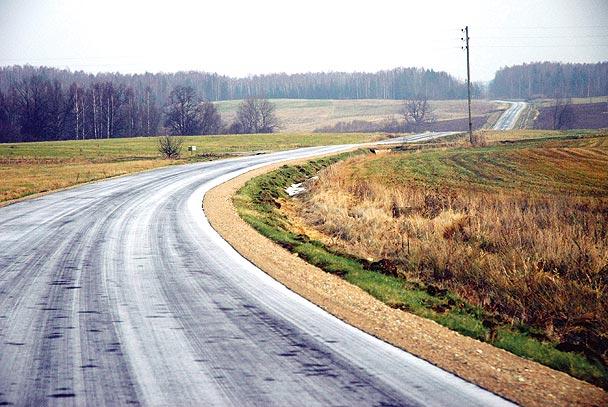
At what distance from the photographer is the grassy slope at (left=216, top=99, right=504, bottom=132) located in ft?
470

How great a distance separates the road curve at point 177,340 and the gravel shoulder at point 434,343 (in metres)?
0.28

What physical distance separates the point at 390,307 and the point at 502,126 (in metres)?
98.1

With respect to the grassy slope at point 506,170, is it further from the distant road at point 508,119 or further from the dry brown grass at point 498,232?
the distant road at point 508,119

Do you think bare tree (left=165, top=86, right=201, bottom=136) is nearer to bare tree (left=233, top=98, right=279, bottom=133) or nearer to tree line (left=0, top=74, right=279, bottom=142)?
tree line (left=0, top=74, right=279, bottom=142)

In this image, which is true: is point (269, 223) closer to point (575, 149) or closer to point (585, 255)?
point (585, 255)

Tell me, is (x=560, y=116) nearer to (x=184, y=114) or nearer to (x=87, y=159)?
(x=184, y=114)

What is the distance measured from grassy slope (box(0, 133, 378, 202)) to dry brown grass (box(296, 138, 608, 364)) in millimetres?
14316

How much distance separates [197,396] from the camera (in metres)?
5.47

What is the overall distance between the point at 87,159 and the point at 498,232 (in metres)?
46.1

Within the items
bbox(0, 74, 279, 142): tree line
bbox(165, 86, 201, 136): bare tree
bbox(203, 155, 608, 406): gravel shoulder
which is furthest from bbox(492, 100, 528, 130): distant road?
bbox(203, 155, 608, 406): gravel shoulder

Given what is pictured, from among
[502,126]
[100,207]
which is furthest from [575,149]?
[502,126]

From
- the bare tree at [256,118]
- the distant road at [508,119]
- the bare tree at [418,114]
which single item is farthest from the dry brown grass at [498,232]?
the bare tree at [418,114]

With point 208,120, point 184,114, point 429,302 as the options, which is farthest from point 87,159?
point 208,120

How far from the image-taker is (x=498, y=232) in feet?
53.6
